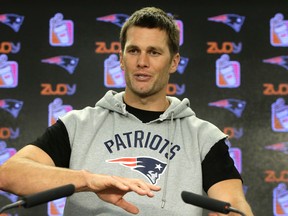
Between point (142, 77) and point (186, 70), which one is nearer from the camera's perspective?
point (142, 77)

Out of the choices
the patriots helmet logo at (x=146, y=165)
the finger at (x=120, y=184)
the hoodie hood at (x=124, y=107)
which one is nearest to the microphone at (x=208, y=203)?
the finger at (x=120, y=184)

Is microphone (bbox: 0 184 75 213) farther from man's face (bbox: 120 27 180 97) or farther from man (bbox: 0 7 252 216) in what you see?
man's face (bbox: 120 27 180 97)

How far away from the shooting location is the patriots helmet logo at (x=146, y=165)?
181 centimetres

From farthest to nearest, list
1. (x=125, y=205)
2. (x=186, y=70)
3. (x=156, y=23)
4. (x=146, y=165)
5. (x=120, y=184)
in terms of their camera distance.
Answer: (x=186, y=70)
(x=156, y=23)
(x=146, y=165)
(x=125, y=205)
(x=120, y=184)

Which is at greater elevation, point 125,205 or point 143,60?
point 143,60

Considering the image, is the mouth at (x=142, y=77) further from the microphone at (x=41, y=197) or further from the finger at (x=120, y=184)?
the microphone at (x=41, y=197)

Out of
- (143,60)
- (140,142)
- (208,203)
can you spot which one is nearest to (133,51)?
(143,60)

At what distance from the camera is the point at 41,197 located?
1.28 m

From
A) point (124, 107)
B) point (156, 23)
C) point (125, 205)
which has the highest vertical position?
point (156, 23)

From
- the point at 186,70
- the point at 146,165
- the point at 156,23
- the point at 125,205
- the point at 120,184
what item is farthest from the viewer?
the point at 186,70

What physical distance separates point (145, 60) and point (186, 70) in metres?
1.44

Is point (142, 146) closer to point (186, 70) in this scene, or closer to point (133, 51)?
point (133, 51)

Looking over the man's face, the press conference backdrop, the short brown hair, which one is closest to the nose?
the man's face

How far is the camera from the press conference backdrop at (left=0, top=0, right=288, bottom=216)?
3.25 m
